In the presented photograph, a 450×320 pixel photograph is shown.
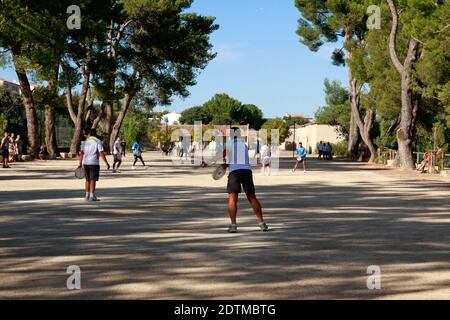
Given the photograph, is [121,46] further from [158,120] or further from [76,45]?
[158,120]

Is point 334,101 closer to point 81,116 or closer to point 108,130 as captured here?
point 108,130

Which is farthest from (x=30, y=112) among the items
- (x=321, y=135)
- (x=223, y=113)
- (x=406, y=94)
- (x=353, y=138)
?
(x=223, y=113)

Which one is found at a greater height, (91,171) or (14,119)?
(14,119)

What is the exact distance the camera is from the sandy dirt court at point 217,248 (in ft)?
21.3

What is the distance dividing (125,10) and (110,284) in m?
41.9

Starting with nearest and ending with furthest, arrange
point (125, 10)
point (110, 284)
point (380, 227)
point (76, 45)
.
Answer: point (110, 284), point (380, 227), point (76, 45), point (125, 10)

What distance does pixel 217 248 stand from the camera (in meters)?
8.89

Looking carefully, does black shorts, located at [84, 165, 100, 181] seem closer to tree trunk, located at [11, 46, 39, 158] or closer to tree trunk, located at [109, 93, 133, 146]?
tree trunk, located at [11, 46, 39, 158]

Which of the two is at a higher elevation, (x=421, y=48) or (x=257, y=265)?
(x=421, y=48)

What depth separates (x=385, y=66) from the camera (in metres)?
41.3

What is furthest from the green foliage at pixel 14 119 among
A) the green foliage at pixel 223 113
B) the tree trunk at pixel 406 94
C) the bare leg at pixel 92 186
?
the green foliage at pixel 223 113

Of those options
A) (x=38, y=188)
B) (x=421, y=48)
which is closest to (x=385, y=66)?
(x=421, y=48)

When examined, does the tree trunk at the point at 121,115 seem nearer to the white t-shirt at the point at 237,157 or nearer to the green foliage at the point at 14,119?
the green foliage at the point at 14,119
